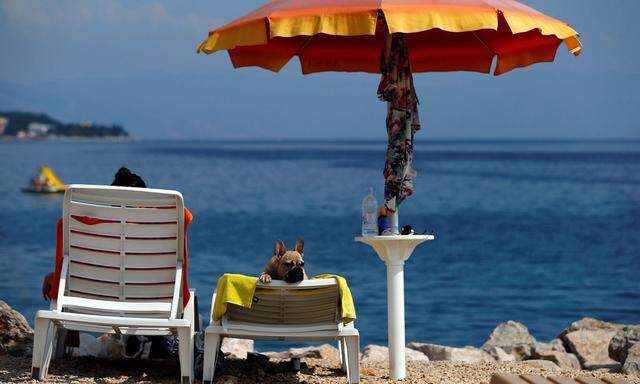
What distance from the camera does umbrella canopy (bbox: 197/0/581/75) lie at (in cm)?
559

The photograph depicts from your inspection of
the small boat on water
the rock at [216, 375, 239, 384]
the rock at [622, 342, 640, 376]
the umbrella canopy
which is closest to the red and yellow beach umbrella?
the umbrella canopy

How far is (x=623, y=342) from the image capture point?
8977 mm

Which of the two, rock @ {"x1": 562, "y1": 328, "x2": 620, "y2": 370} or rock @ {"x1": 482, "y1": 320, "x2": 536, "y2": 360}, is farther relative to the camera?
rock @ {"x1": 482, "y1": 320, "x2": 536, "y2": 360}

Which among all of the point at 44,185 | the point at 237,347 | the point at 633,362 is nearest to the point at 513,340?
the point at 633,362

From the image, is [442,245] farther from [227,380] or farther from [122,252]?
[122,252]

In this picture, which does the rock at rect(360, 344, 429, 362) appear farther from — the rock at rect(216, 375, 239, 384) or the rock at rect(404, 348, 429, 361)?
the rock at rect(216, 375, 239, 384)

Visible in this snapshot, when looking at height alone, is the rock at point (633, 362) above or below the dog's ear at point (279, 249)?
below

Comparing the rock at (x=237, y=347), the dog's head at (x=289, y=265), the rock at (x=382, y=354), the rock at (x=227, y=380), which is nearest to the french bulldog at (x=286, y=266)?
the dog's head at (x=289, y=265)

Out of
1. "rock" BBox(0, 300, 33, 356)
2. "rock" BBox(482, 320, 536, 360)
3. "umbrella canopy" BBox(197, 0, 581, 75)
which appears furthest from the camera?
"rock" BBox(482, 320, 536, 360)

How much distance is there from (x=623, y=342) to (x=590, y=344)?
99.1 inches

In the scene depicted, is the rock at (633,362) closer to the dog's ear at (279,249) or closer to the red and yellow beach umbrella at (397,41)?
the red and yellow beach umbrella at (397,41)

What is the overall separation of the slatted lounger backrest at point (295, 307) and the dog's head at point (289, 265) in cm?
8

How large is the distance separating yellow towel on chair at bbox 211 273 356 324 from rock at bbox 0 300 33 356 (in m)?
1.95

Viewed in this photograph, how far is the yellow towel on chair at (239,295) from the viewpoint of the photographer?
582 cm
